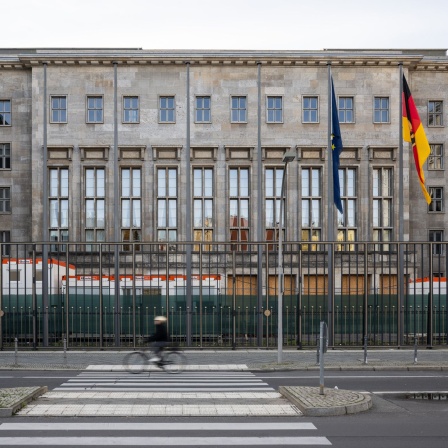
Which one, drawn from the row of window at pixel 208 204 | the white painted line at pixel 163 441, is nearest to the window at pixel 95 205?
the row of window at pixel 208 204

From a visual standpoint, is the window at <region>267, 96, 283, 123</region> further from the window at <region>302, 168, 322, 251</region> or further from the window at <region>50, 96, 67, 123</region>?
the window at <region>50, 96, 67, 123</region>

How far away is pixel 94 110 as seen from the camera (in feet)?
153

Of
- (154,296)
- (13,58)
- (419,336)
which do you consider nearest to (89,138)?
(13,58)

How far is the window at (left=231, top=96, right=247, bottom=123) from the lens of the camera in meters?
47.2

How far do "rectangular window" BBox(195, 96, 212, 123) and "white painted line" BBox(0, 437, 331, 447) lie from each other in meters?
35.4

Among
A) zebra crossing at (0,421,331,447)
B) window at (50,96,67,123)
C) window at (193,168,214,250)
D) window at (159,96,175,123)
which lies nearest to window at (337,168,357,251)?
window at (193,168,214,250)

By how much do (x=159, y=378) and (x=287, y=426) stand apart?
29.4ft

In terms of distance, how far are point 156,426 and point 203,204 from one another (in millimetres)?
32990

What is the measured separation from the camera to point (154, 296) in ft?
110

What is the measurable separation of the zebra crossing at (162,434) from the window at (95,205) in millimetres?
32570

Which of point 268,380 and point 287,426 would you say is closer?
point 287,426

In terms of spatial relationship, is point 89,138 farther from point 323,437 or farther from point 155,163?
point 323,437

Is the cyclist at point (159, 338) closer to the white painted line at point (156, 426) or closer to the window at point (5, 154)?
the white painted line at point (156, 426)

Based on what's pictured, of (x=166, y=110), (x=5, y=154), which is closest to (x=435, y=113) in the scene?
(x=166, y=110)
